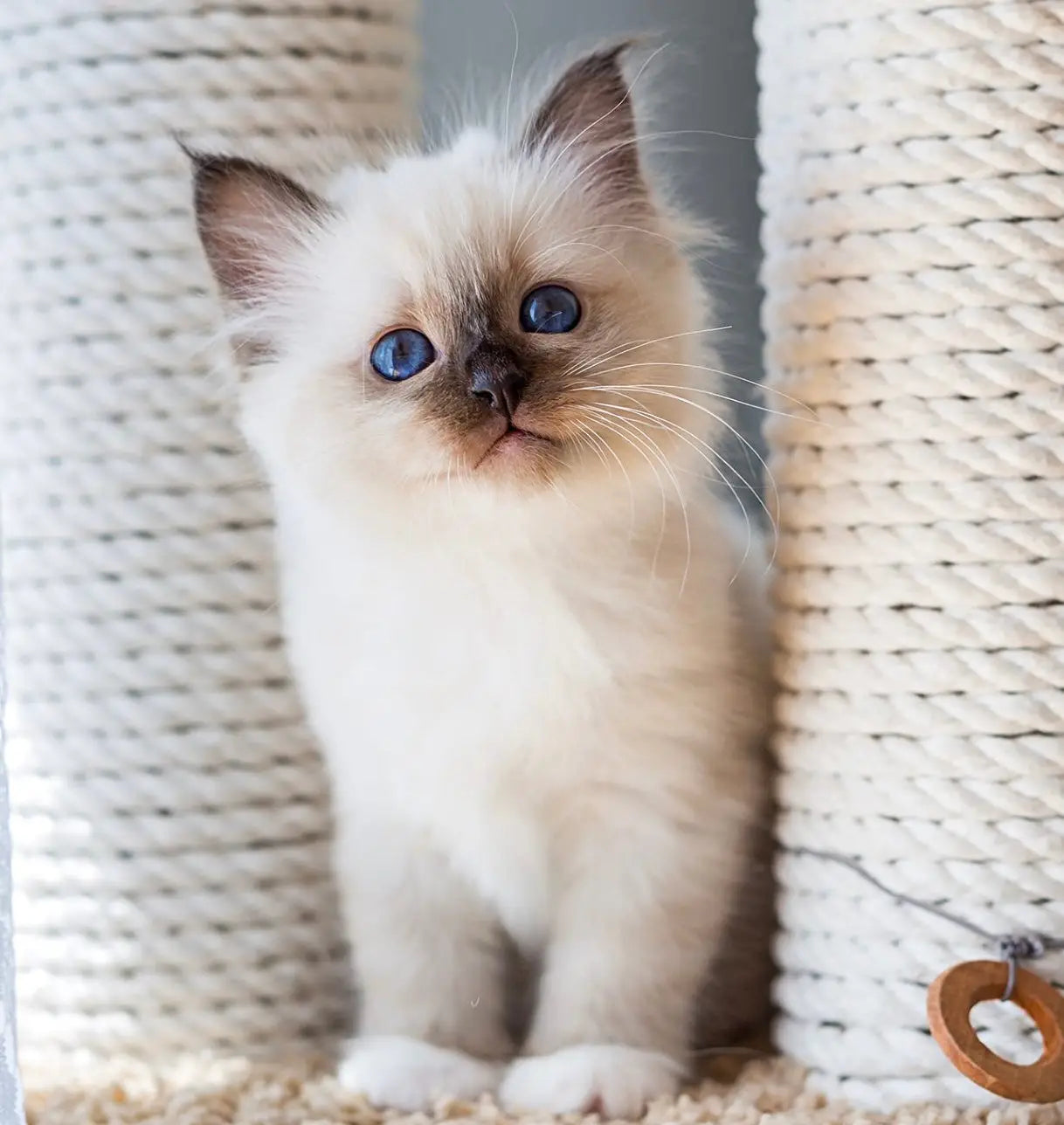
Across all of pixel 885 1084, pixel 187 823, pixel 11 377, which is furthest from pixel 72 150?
pixel 885 1084

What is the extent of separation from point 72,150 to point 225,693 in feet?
1.81

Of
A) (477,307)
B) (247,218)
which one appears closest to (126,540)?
(247,218)

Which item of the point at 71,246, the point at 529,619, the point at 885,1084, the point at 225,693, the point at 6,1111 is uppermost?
the point at 71,246

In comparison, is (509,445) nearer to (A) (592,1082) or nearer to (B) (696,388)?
(B) (696,388)

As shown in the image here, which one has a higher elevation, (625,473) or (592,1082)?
(625,473)

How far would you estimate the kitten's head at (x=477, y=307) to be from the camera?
44.3 inches

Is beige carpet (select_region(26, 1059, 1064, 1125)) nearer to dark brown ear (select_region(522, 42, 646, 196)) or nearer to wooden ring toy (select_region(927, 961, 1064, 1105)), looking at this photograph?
wooden ring toy (select_region(927, 961, 1064, 1105))

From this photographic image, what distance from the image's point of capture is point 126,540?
133 cm

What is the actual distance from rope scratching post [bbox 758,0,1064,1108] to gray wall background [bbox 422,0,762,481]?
0.57 meters

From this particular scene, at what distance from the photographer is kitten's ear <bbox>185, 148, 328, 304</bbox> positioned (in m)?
1.22

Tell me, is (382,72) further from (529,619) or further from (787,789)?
(787,789)

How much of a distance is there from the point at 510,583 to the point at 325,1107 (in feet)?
1.56

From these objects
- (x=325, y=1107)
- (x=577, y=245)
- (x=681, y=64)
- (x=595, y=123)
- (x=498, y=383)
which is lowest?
(x=325, y=1107)

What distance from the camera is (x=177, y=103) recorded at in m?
1.33
